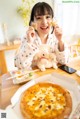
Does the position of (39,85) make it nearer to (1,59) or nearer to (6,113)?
(6,113)

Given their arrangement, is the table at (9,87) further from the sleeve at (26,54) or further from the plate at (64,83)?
the sleeve at (26,54)

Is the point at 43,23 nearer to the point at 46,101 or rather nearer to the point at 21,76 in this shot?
the point at 21,76

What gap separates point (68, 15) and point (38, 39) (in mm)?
1336

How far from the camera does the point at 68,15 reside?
2514mm

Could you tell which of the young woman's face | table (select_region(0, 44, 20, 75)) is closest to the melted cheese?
the young woman's face

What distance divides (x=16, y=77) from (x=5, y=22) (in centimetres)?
150

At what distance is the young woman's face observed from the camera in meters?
1.27

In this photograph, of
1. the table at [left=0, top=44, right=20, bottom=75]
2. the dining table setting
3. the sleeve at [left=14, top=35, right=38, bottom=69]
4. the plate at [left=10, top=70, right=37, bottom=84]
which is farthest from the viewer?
the table at [left=0, top=44, right=20, bottom=75]

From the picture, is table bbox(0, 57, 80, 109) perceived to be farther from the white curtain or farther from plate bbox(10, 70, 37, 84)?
the white curtain

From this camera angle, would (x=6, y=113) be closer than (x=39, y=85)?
Yes

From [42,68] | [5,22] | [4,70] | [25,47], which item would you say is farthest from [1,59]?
[42,68]

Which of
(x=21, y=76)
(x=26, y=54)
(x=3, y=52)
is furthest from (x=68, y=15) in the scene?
(x=21, y=76)

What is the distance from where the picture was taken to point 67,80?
956mm

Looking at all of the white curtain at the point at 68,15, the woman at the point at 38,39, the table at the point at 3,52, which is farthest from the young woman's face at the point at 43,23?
the white curtain at the point at 68,15
